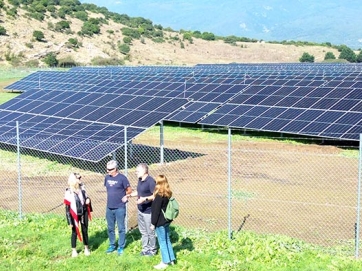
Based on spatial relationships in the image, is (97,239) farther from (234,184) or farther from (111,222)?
(234,184)

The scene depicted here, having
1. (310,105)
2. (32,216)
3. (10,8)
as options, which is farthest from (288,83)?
(10,8)

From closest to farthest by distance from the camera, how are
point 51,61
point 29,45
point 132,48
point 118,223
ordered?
point 118,223 → point 51,61 → point 29,45 → point 132,48

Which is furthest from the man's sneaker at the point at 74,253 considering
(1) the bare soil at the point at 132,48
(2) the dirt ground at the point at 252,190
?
(1) the bare soil at the point at 132,48

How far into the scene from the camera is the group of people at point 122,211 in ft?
29.8

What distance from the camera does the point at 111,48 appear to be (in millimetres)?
88750

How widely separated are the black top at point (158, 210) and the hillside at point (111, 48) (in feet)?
215

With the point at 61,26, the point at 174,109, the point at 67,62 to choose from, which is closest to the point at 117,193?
the point at 174,109

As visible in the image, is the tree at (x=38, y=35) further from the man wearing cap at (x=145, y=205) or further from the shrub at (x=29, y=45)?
the man wearing cap at (x=145, y=205)

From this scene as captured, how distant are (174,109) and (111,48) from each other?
71.9 meters

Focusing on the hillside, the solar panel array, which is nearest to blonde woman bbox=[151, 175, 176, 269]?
the solar panel array

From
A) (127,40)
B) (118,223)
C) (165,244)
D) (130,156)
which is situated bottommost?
(130,156)

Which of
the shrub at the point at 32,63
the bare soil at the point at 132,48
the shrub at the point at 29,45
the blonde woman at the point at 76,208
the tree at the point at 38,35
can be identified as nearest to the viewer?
the blonde woman at the point at 76,208

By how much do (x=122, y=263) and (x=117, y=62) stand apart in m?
75.0

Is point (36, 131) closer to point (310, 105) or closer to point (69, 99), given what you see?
point (69, 99)
